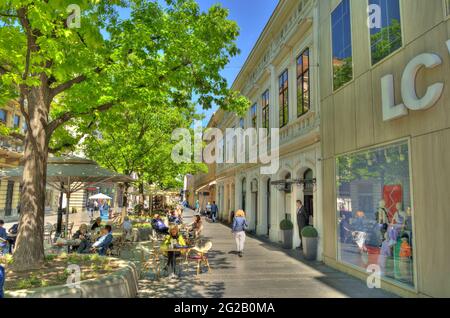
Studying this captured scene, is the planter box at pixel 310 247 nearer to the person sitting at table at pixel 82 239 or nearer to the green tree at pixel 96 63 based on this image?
the green tree at pixel 96 63

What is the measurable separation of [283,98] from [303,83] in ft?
8.62

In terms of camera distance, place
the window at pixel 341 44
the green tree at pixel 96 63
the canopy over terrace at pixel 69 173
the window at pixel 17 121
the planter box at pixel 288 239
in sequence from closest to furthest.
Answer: the green tree at pixel 96 63
the window at pixel 341 44
the canopy over terrace at pixel 69 173
the planter box at pixel 288 239
the window at pixel 17 121

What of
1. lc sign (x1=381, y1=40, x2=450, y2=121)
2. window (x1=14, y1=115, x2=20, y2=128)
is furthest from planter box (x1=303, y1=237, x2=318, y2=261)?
window (x1=14, y1=115, x2=20, y2=128)

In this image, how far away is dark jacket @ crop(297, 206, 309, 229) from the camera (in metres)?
13.6

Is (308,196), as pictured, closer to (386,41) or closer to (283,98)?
(283,98)

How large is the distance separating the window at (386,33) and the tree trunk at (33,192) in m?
8.42

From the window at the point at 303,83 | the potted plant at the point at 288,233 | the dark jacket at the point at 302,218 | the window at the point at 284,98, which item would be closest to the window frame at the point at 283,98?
the window at the point at 284,98

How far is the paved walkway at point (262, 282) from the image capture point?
25.0 feet

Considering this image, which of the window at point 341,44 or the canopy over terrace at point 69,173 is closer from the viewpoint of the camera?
the window at point 341,44

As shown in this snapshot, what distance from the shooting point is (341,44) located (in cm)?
1068

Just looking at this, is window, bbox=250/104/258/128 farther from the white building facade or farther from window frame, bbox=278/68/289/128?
window frame, bbox=278/68/289/128

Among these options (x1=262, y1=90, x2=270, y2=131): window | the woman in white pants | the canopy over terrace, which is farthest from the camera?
(x1=262, y1=90, x2=270, y2=131): window

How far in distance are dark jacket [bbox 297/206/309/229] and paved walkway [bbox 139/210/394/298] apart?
196 cm
